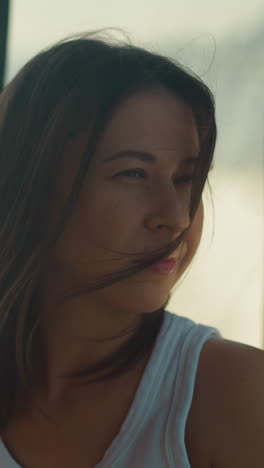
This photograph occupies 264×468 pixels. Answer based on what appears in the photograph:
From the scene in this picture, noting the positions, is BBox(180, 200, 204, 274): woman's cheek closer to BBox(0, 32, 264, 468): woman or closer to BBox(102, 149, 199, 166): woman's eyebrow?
BBox(0, 32, 264, 468): woman

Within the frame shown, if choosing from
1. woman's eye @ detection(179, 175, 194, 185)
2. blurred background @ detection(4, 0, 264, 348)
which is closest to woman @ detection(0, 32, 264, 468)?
woman's eye @ detection(179, 175, 194, 185)

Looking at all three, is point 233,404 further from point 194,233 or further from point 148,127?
point 148,127

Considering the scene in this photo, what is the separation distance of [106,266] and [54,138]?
0.72ft

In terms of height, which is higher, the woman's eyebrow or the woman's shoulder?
the woman's eyebrow

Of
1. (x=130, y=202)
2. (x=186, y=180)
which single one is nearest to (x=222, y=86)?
(x=186, y=180)

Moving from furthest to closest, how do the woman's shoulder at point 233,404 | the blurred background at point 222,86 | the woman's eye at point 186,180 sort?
1. the blurred background at point 222,86
2. the woman's eye at point 186,180
3. the woman's shoulder at point 233,404

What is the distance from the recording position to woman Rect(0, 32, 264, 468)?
2.80 ft

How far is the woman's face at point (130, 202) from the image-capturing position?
85 centimetres

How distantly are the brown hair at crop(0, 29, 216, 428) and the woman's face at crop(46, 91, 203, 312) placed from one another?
0.02 metres

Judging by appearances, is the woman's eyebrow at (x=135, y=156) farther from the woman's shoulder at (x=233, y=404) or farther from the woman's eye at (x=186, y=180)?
the woman's shoulder at (x=233, y=404)

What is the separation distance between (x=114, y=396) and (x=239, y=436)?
0.22 meters

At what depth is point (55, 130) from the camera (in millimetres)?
891

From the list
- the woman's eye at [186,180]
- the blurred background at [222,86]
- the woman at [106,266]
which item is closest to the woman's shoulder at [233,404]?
the woman at [106,266]

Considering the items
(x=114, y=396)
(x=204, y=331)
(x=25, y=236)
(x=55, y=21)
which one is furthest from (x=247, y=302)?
(x=55, y=21)
